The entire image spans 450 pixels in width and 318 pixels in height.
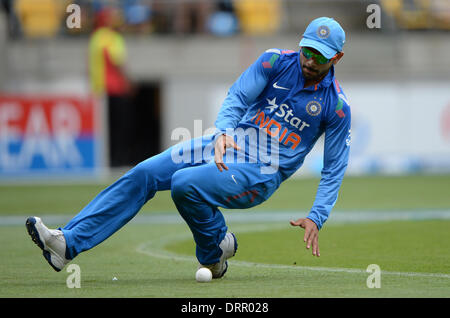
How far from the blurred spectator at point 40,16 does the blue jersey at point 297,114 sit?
19.3 metres

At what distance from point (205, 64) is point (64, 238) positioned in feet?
60.9

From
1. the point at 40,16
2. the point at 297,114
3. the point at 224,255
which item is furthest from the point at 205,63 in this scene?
the point at 297,114

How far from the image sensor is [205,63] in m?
25.5

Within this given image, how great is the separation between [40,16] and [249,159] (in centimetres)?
1995

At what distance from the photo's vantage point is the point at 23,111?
71.1 feet

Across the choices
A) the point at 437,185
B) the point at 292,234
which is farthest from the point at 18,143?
the point at 292,234

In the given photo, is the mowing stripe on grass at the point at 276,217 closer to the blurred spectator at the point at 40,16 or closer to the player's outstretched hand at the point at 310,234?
the player's outstretched hand at the point at 310,234

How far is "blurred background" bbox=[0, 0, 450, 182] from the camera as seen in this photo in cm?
2395

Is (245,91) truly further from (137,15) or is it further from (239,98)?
(137,15)

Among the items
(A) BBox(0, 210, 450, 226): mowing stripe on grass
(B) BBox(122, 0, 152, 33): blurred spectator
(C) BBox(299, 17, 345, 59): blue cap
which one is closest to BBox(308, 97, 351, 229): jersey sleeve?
(C) BBox(299, 17, 345, 59): blue cap

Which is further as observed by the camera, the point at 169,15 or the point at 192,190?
the point at 169,15

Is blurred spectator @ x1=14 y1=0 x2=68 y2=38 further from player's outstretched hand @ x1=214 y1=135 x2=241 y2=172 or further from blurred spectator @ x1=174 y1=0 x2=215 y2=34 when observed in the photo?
player's outstretched hand @ x1=214 y1=135 x2=241 y2=172

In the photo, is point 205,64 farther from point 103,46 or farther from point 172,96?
point 103,46

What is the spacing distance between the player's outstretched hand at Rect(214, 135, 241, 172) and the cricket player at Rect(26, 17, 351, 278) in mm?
155
